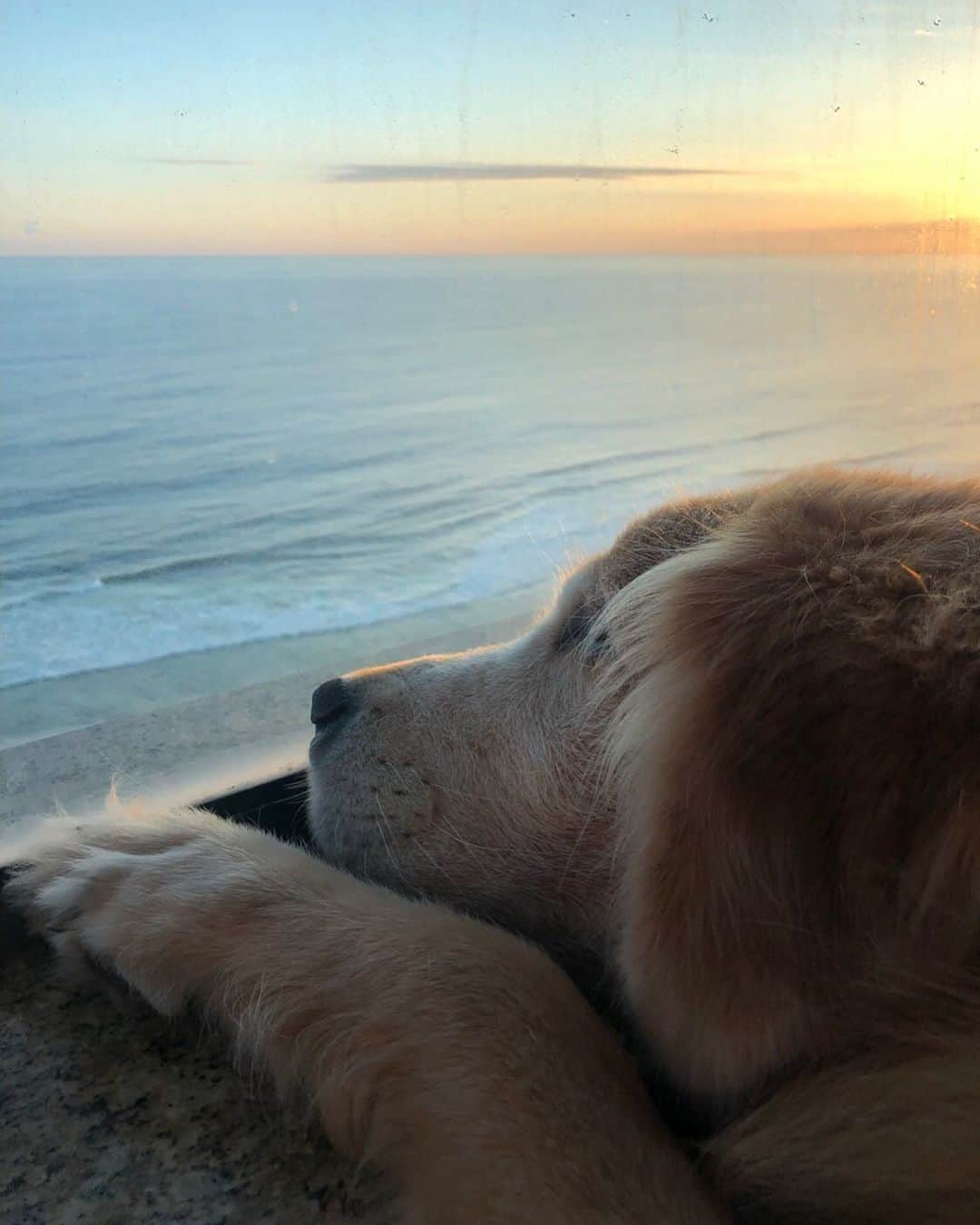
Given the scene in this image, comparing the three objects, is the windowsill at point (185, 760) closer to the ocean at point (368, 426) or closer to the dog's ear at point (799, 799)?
Answer: the ocean at point (368, 426)

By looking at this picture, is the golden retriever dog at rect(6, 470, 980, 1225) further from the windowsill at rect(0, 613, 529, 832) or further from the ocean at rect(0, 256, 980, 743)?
the ocean at rect(0, 256, 980, 743)

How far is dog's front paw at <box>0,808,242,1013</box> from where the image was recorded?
0.87m

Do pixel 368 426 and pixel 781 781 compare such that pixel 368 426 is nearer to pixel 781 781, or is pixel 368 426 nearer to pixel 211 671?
pixel 211 671

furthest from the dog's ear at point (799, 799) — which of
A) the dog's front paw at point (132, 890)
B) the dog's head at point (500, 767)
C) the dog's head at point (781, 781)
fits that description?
the dog's front paw at point (132, 890)

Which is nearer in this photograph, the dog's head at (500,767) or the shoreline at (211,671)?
the dog's head at (500,767)

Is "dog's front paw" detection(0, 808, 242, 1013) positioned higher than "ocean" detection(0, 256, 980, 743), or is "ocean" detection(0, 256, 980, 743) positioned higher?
"ocean" detection(0, 256, 980, 743)

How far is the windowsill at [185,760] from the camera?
1238mm

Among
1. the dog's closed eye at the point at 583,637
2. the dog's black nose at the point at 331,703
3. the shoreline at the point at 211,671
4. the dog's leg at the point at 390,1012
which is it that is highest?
the dog's closed eye at the point at 583,637

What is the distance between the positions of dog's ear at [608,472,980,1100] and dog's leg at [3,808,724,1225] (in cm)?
8

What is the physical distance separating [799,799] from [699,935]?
0.11 meters

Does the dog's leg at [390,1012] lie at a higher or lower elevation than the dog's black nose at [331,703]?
lower

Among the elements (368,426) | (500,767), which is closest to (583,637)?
(500,767)

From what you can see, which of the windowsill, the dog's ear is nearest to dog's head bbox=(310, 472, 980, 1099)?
the dog's ear

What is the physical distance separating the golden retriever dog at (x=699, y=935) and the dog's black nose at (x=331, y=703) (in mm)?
198
